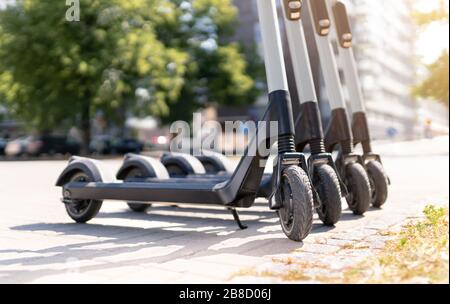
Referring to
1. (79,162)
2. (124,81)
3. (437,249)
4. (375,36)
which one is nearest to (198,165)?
(79,162)

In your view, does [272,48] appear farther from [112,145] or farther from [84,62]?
[112,145]

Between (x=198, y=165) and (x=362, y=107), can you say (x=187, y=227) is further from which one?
(x=362, y=107)

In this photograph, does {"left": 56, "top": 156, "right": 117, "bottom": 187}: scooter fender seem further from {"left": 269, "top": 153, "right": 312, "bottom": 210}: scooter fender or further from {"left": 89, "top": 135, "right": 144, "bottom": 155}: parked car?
{"left": 89, "top": 135, "right": 144, "bottom": 155}: parked car

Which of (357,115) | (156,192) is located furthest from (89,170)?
(357,115)

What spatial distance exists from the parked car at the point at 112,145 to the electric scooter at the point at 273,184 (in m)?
30.1

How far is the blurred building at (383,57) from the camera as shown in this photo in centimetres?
5616

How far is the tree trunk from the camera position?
30.4 metres

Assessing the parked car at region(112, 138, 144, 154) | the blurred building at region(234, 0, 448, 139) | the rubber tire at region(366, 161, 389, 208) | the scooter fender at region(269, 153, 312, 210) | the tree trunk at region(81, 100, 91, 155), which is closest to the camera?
the scooter fender at region(269, 153, 312, 210)

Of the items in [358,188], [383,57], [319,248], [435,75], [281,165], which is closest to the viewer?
[319,248]

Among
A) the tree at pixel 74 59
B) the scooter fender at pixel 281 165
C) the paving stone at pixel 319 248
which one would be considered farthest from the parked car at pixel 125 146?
the paving stone at pixel 319 248

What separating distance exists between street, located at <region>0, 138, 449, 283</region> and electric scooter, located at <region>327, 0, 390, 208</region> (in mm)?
320

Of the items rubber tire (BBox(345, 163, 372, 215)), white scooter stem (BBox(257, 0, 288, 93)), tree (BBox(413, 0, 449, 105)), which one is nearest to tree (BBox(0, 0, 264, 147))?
tree (BBox(413, 0, 449, 105))

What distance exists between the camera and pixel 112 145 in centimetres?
3603

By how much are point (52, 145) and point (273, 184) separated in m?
30.0
